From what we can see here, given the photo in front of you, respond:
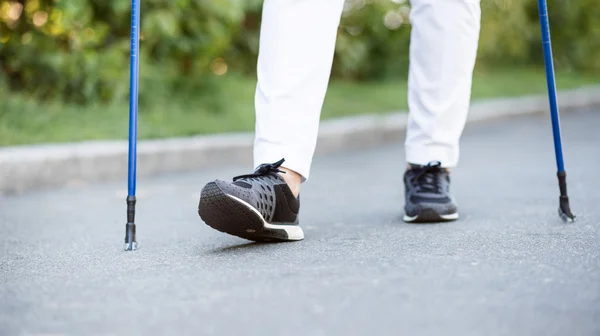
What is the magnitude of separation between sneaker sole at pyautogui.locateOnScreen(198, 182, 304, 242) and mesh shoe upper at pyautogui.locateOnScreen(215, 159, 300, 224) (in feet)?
0.05

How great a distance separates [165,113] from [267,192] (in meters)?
4.10

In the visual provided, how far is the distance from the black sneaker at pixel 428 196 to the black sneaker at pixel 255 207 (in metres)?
0.49

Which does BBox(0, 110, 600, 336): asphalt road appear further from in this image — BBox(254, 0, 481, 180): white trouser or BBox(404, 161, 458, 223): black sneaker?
BBox(254, 0, 481, 180): white trouser

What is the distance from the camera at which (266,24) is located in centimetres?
240

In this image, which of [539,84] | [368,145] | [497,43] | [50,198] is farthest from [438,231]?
[497,43]

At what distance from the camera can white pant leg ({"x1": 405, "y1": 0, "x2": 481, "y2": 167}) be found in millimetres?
2792

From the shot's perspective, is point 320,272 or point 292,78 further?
point 292,78

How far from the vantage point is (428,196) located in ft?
9.02

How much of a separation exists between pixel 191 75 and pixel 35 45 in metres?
1.75

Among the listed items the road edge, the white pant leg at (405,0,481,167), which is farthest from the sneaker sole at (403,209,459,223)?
the road edge

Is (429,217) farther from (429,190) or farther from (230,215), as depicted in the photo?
(230,215)

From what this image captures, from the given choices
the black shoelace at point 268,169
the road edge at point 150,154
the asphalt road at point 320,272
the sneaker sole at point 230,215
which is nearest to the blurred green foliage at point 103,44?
the road edge at point 150,154

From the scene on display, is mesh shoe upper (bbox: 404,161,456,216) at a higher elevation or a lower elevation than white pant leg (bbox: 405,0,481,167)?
lower

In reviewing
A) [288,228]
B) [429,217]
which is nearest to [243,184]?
[288,228]
